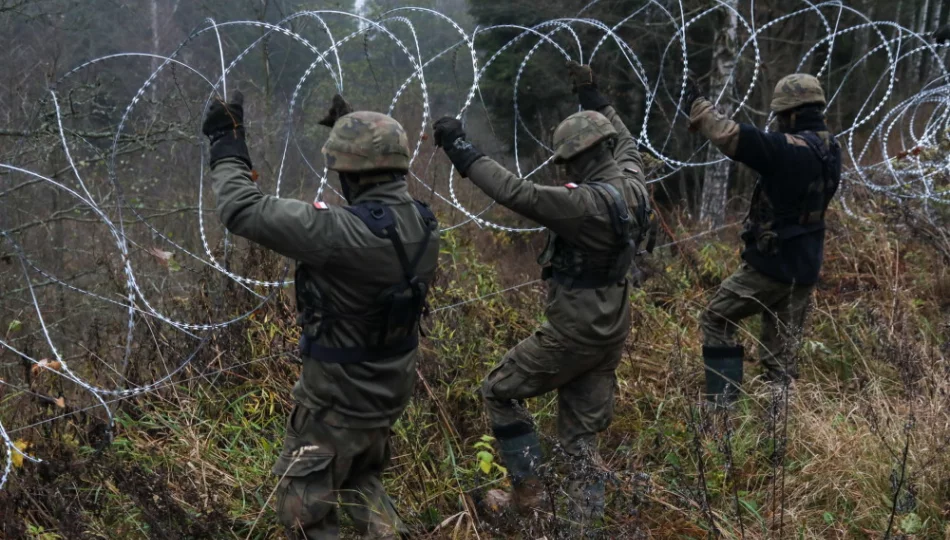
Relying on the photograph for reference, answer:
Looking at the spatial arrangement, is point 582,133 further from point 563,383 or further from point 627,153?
point 563,383

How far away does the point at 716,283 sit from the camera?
807 centimetres

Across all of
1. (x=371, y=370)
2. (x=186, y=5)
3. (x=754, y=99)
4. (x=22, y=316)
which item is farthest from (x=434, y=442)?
(x=186, y=5)

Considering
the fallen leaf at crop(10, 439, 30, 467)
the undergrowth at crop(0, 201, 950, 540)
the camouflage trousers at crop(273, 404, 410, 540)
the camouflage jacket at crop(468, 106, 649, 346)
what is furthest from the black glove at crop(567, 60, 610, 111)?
the fallen leaf at crop(10, 439, 30, 467)

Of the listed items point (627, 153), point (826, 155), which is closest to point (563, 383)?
point (627, 153)

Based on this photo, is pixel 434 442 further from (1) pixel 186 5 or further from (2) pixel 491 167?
(1) pixel 186 5

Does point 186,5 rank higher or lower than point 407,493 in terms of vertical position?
higher

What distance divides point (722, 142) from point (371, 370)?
2.70 metres

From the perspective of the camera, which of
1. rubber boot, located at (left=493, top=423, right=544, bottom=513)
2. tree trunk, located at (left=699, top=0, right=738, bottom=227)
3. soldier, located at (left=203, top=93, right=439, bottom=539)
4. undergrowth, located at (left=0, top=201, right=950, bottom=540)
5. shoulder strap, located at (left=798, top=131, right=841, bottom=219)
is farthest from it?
tree trunk, located at (left=699, top=0, right=738, bottom=227)

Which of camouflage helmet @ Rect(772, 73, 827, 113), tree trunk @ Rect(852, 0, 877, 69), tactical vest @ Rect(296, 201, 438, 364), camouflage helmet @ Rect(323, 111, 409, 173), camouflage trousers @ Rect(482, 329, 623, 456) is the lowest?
camouflage trousers @ Rect(482, 329, 623, 456)

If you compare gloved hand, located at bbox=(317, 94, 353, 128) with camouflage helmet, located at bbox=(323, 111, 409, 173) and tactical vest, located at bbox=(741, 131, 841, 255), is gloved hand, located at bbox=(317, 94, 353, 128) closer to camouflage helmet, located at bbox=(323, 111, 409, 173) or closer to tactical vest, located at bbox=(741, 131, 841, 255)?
camouflage helmet, located at bbox=(323, 111, 409, 173)

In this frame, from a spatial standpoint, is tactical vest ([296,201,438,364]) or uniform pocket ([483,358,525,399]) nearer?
tactical vest ([296,201,438,364])

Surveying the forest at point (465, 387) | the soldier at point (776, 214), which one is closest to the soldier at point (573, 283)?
the forest at point (465, 387)

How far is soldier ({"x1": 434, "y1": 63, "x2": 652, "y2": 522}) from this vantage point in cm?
395

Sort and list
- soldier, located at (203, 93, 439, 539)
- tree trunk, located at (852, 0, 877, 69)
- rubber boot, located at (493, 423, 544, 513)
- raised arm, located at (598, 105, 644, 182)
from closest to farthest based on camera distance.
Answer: soldier, located at (203, 93, 439, 539) < rubber boot, located at (493, 423, 544, 513) < raised arm, located at (598, 105, 644, 182) < tree trunk, located at (852, 0, 877, 69)
